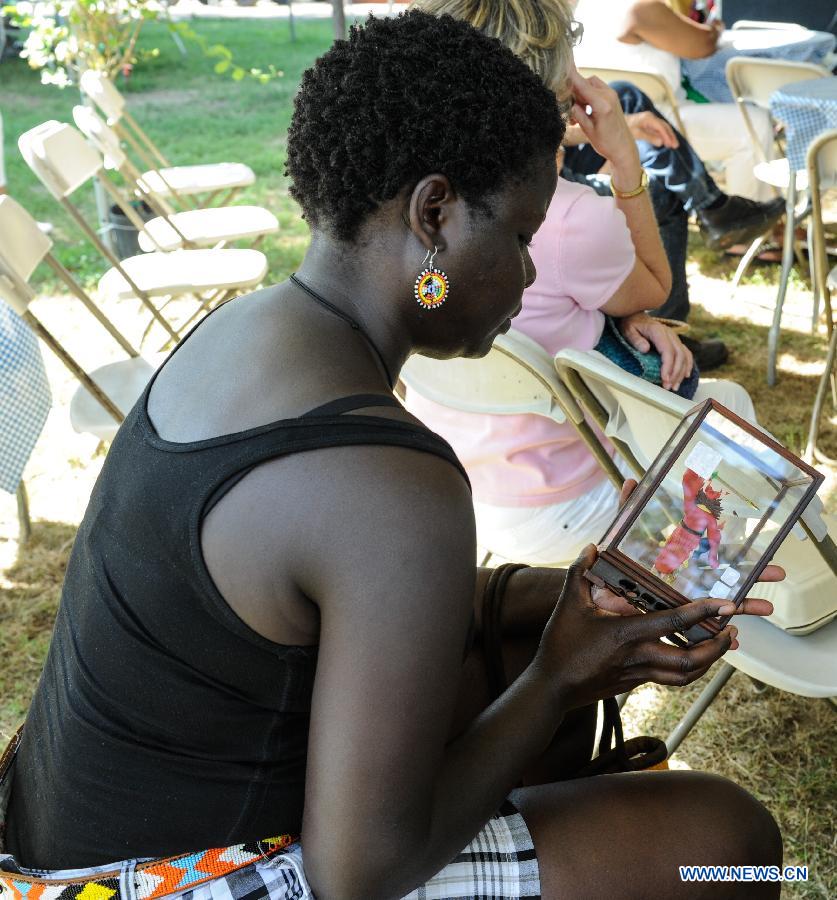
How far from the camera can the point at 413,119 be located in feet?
3.60

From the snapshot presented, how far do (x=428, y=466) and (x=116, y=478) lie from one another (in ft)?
1.24

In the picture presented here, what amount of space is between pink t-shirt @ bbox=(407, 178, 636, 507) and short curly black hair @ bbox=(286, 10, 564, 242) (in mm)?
800

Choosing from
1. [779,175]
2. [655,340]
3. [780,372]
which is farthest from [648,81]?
[655,340]

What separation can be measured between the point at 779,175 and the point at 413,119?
3743 mm

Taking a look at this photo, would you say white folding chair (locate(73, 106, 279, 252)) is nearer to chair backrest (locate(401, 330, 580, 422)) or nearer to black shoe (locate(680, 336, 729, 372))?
black shoe (locate(680, 336, 729, 372))

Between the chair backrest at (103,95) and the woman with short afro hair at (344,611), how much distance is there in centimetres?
395

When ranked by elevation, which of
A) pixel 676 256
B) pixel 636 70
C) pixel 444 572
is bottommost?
pixel 676 256

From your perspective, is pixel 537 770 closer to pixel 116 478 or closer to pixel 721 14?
pixel 116 478

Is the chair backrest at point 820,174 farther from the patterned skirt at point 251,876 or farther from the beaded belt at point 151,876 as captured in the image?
the beaded belt at point 151,876

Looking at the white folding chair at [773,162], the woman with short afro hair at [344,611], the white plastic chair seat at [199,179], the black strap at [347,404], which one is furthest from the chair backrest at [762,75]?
the black strap at [347,404]

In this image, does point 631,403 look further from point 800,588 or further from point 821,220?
point 821,220

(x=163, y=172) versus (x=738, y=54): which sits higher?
(x=163, y=172)

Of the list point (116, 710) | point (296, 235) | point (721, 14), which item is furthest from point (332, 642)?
point (721, 14)

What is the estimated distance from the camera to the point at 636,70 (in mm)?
4590
